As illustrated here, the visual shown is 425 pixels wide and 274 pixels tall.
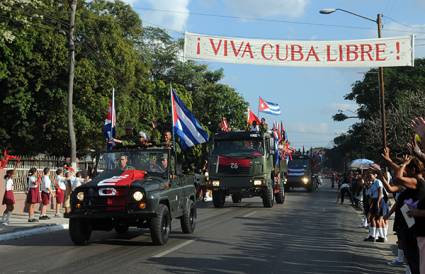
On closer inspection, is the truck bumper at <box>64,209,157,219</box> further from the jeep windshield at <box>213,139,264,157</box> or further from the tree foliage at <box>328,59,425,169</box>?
the tree foliage at <box>328,59,425,169</box>

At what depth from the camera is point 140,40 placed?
59.9 meters

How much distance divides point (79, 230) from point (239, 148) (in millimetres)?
12610

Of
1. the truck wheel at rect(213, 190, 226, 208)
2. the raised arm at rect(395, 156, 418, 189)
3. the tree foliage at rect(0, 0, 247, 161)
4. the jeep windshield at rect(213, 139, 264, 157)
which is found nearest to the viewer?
the raised arm at rect(395, 156, 418, 189)

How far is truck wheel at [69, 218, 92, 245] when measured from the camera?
11.9m

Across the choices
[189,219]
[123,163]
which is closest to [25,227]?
[189,219]

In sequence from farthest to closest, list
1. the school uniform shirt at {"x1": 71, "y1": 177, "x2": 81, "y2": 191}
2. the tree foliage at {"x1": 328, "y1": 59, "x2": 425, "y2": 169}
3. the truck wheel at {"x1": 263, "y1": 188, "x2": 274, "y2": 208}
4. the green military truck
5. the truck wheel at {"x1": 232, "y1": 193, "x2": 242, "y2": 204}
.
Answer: the tree foliage at {"x1": 328, "y1": 59, "x2": 425, "y2": 169} → the truck wheel at {"x1": 232, "y1": 193, "x2": 242, "y2": 204} → the truck wheel at {"x1": 263, "y1": 188, "x2": 274, "y2": 208} → the green military truck → the school uniform shirt at {"x1": 71, "y1": 177, "x2": 81, "y2": 191}

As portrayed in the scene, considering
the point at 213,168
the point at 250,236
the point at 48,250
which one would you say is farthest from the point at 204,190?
the point at 48,250

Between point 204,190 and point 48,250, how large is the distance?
18713 millimetres

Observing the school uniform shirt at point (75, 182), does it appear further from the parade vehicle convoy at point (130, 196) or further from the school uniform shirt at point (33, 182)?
the parade vehicle convoy at point (130, 196)

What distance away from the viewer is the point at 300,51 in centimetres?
1722

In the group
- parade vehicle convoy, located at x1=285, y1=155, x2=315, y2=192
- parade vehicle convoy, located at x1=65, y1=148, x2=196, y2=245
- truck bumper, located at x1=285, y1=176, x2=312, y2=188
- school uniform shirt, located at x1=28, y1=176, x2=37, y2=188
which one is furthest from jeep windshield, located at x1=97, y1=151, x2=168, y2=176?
truck bumper, located at x1=285, y1=176, x2=312, y2=188

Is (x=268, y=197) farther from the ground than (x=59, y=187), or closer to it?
closer to it

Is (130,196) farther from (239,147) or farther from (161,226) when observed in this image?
(239,147)

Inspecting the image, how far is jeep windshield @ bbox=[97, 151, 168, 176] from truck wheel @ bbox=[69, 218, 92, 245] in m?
1.18
